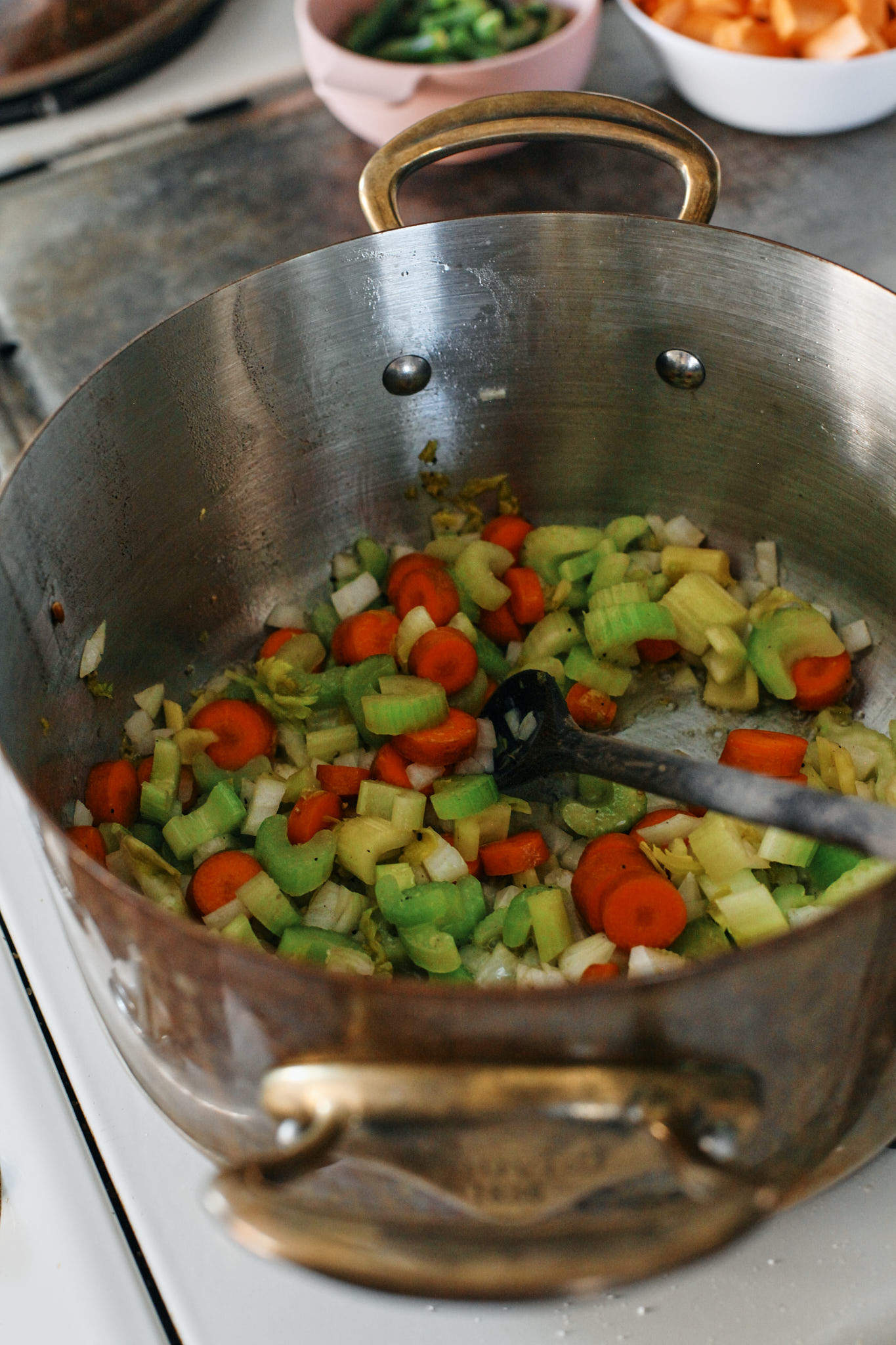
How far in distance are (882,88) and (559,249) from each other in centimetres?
62

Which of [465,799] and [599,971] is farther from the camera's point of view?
[465,799]

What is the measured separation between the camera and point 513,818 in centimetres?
95

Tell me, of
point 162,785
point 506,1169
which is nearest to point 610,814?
point 162,785

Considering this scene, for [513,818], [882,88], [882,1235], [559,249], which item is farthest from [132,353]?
[882,88]

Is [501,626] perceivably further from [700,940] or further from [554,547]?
[700,940]

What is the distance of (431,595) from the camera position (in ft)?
3.35

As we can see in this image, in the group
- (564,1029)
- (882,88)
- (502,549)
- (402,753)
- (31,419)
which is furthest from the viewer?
(882,88)

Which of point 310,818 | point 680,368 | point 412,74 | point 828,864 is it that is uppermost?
point 412,74

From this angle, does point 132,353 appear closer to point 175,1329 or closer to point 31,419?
point 31,419

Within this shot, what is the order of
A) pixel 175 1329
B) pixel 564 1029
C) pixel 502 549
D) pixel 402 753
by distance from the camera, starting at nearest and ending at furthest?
pixel 564 1029, pixel 175 1329, pixel 402 753, pixel 502 549

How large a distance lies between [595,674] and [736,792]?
0.32 metres

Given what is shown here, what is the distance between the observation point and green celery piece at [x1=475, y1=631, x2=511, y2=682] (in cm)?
103

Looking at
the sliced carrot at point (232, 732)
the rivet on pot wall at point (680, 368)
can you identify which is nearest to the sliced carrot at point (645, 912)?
the sliced carrot at point (232, 732)

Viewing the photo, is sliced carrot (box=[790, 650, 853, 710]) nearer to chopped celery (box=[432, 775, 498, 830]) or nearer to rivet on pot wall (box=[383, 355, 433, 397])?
chopped celery (box=[432, 775, 498, 830])
